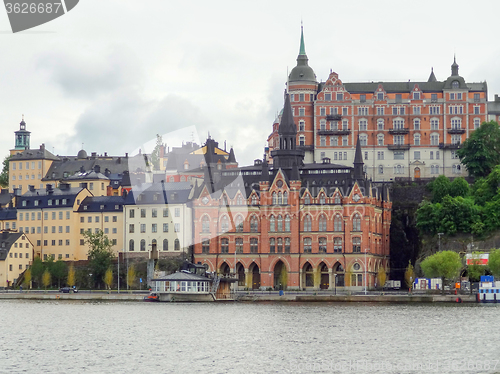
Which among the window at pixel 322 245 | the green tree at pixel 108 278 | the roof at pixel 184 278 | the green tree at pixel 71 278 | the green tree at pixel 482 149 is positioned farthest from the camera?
the green tree at pixel 482 149

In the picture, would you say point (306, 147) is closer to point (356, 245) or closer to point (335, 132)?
point (335, 132)

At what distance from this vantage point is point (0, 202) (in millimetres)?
186250

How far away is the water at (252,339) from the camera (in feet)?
227

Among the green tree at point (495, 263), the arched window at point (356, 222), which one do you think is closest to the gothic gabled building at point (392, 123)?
the arched window at point (356, 222)

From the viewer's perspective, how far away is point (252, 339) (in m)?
84.6

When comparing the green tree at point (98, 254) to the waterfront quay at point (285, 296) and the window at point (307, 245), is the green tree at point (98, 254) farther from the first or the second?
the window at point (307, 245)

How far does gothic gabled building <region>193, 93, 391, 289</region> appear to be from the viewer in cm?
15300

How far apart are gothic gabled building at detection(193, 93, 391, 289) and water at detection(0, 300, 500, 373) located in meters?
31.4

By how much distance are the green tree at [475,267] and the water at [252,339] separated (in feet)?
47.7

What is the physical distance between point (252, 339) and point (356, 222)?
70.4 meters

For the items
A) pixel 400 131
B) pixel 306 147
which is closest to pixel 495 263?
pixel 400 131

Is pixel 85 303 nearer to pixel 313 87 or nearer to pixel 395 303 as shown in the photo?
pixel 395 303

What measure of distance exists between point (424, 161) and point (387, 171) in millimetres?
5864

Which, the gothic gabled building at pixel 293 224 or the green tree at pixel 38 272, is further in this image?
the green tree at pixel 38 272
